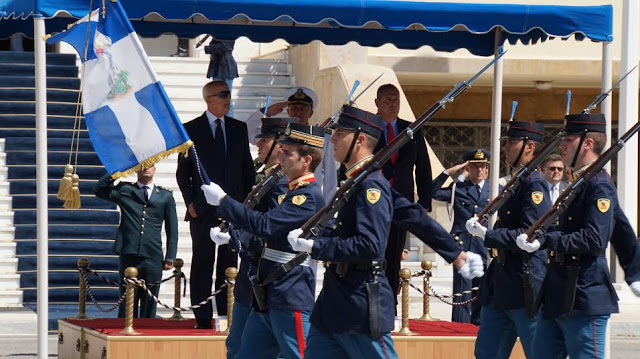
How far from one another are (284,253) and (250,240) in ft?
1.04

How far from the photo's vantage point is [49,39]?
8.66 metres

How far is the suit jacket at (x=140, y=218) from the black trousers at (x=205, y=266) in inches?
60.8

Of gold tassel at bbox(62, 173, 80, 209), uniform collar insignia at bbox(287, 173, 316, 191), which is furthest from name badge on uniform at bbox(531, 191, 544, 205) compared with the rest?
gold tassel at bbox(62, 173, 80, 209)

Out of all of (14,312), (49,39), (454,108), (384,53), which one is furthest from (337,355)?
(454,108)

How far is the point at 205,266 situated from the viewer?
10547mm

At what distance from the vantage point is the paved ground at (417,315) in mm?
12503

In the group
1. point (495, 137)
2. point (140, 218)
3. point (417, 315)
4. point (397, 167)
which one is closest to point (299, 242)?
point (397, 167)

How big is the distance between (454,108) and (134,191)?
11470 mm

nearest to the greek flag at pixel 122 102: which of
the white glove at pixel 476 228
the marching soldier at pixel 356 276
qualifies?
the marching soldier at pixel 356 276

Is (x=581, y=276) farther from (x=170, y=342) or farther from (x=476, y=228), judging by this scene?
(x=170, y=342)

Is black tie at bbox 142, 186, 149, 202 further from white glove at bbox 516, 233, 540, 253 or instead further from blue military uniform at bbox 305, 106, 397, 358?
blue military uniform at bbox 305, 106, 397, 358

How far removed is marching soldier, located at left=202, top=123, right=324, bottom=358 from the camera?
7.43 meters

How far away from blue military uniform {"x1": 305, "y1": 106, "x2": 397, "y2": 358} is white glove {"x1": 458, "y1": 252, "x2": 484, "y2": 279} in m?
0.43

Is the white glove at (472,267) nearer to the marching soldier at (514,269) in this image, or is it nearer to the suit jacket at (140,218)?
the marching soldier at (514,269)
